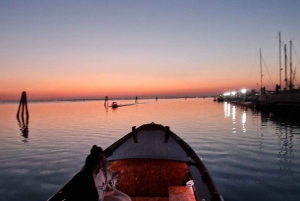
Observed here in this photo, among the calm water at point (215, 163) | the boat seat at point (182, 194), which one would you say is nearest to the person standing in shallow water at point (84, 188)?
the boat seat at point (182, 194)

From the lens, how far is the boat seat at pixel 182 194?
5.44 m

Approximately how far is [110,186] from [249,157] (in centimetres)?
1140

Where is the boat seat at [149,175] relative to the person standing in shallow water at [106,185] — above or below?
below

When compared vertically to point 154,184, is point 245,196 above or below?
below

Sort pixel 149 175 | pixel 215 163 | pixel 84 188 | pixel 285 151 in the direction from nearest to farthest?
1. pixel 84 188
2. pixel 149 175
3. pixel 215 163
4. pixel 285 151

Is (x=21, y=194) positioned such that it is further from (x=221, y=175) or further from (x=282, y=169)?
(x=282, y=169)

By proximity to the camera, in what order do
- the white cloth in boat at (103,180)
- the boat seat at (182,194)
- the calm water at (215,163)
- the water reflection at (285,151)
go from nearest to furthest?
the white cloth in boat at (103,180) < the boat seat at (182,194) < the calm water at (215,163) < the water reflection at (285,151)

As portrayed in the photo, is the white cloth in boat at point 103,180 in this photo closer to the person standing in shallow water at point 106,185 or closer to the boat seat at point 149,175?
the person standing in shallow water at point 106,185

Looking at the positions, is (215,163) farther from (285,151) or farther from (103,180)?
(103,180)

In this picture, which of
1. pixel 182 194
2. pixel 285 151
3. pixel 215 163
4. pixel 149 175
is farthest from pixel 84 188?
pixel 285 151

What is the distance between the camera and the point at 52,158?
48.8 feet

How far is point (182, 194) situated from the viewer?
5.62 meters

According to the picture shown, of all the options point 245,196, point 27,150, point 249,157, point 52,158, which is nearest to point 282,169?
point 249,157

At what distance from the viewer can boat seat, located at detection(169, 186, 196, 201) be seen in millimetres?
5438
